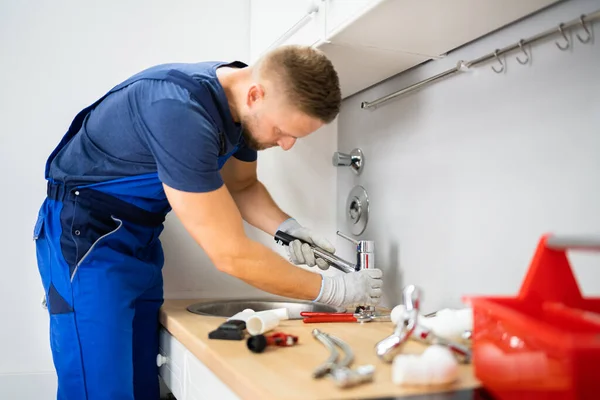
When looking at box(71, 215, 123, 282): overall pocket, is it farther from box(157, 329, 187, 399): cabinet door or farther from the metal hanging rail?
the metal hanging rail

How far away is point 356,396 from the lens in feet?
2.11

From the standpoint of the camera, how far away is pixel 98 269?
47.4 inches

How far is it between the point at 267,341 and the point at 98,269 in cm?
51

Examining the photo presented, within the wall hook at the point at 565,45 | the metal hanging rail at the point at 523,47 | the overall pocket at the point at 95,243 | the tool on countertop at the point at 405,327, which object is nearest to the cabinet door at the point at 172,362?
the overall pocket at the point at 95,243

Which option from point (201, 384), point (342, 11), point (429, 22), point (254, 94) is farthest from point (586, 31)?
point (201, 384)

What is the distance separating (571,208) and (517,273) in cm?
18

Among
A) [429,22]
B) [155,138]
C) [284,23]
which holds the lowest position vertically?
[155,138]

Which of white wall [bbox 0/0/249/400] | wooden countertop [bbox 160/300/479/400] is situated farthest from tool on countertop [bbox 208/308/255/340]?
white wall [bbox 0/0/249/400]

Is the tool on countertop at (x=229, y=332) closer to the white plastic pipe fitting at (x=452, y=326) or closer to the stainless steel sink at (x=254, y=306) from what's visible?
the white plastic pipe fitting at (x=452, y=326)

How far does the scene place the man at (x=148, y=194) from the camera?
1.08 m

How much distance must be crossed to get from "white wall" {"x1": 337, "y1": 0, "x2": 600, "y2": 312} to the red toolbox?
29 centimetres

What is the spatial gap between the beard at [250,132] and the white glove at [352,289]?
37cm

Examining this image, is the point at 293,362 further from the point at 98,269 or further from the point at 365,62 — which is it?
the point at 365,62

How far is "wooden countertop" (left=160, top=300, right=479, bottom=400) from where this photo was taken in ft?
2.20
